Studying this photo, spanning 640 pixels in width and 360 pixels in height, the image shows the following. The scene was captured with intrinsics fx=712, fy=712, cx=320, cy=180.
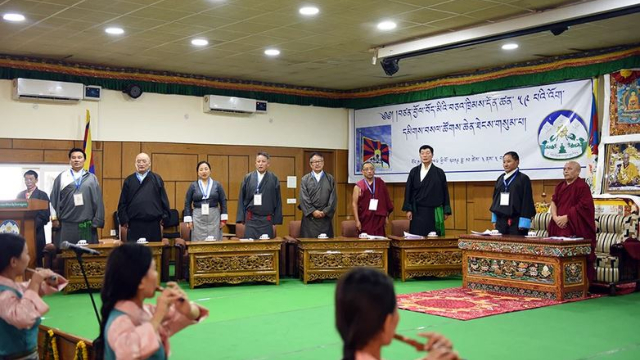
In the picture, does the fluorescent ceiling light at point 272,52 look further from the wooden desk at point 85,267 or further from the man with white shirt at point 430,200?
the wooden desk at point 85,267

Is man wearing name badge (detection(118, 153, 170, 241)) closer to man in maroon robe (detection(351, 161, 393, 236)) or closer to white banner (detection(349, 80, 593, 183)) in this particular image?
man in maroon robe (detection(351, 161, 393, 236))

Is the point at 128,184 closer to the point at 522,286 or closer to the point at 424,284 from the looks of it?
the point at 424,284

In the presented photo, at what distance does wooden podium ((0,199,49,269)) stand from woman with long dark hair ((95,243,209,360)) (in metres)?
4.23

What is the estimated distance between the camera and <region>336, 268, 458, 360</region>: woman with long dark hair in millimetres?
1684

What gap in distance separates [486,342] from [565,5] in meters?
3.51

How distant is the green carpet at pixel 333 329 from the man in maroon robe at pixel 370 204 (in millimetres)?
1830

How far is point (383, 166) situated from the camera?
453 inches

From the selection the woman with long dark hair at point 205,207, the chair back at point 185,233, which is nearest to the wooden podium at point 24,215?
the woman with long dark hair at point 205,207

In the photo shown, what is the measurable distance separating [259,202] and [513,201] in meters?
2.83

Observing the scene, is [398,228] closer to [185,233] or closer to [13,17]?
[185,233]

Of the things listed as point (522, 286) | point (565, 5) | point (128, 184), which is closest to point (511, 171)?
point (522, 286)

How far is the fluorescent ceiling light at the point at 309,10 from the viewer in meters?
6.64

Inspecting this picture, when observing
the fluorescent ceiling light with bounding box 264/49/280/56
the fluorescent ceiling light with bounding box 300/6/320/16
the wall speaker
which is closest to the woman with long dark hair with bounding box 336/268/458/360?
the fluorescent ceiling light with bounding box 300/6/320/16

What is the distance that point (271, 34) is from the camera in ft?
25.5
